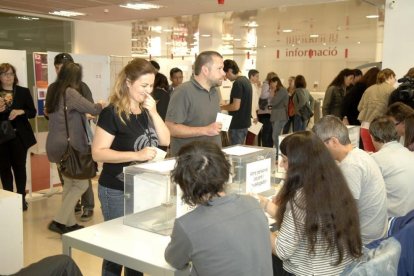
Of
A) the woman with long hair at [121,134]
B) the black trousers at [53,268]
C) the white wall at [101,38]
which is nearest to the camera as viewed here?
the black trousers at [53,268]

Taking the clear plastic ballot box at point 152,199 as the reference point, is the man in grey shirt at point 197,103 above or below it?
above

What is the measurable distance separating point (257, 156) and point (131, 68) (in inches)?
30.1

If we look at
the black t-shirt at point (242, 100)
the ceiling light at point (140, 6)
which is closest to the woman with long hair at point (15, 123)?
the black t-shirt at point (242, 100)

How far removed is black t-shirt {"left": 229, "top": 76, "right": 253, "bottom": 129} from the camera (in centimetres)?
486

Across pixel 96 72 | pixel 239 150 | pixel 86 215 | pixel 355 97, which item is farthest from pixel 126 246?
pixel 96 72

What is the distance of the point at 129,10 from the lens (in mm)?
7133

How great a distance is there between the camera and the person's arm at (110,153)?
2037 mm

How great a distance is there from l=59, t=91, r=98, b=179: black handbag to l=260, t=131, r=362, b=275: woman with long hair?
2102mm

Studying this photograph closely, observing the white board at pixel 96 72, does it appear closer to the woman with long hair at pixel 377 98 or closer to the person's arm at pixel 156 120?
the woman with long hair at pixel 377 98

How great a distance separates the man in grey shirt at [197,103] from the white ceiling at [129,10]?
372cm

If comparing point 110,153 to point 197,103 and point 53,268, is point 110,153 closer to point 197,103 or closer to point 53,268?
point 53,268

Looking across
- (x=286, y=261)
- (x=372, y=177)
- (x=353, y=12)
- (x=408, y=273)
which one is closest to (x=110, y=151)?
(x=286, y=261)

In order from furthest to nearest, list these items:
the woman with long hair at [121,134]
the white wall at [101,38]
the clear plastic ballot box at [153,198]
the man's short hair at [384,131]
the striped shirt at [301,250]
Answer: the white wall at [101,38] < the man's short hair at [384,131] < the woman with long hair at [121,134] < the clear plastic ballot box at [153,198] < the striped shirt at [301,250]

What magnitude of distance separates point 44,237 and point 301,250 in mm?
2582
